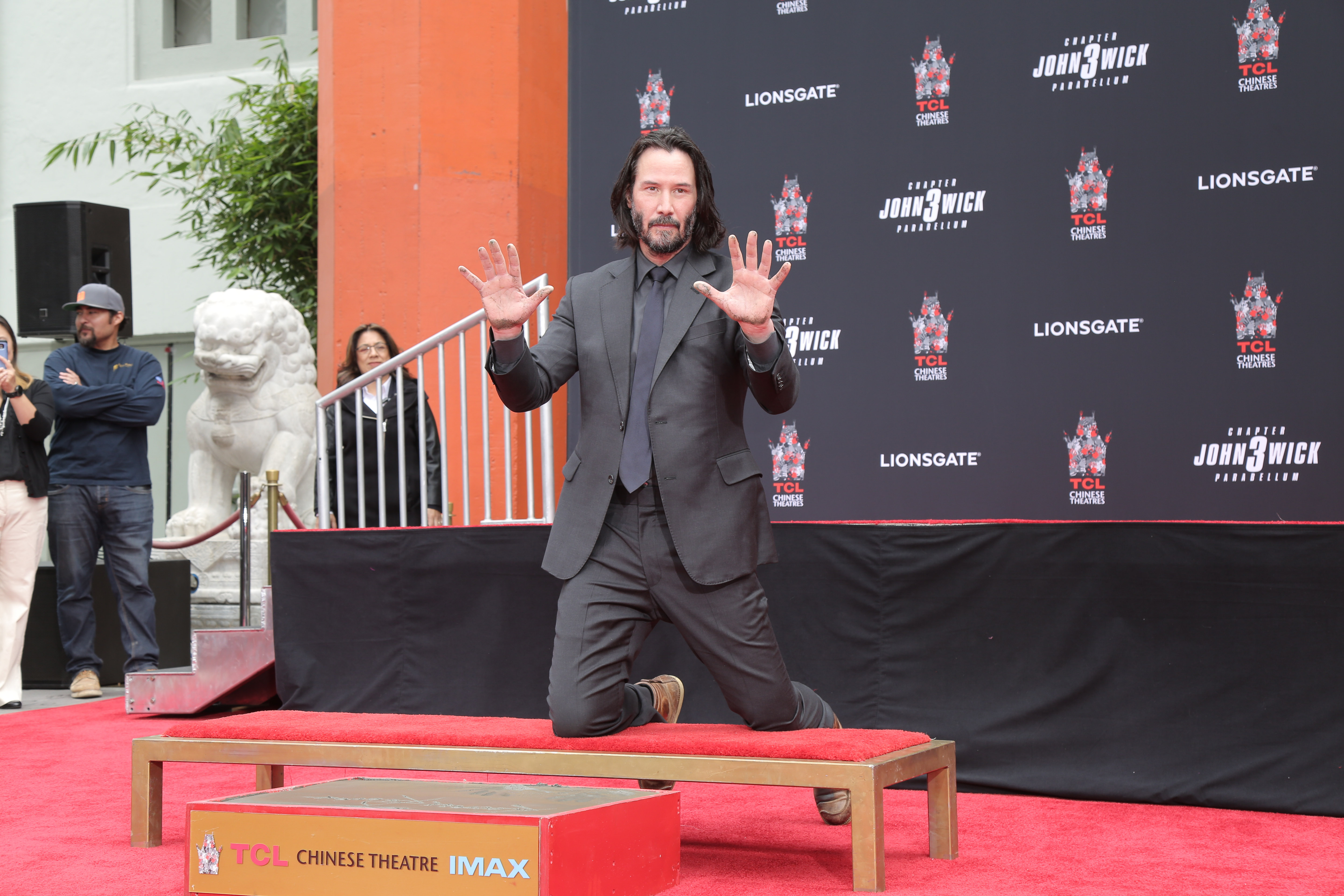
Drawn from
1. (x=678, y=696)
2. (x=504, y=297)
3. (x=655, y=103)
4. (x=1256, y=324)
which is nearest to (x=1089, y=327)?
(x=1256, y=324)

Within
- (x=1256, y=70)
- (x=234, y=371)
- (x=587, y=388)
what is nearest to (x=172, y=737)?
(x=587, y=388)

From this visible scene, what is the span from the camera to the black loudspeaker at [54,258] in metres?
7.91

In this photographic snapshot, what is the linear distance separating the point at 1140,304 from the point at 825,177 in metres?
1.66

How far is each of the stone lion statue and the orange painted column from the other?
2.00ft

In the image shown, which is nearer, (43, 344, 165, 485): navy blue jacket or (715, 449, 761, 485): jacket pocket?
(715, 449, 761, 485): jacket pocket

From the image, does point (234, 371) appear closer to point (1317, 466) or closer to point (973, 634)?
point (973, 634)

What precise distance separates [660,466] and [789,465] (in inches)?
147

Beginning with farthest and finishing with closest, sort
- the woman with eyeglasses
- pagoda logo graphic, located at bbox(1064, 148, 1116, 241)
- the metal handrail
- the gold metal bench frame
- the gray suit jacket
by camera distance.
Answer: pagoda logo graphic, located at bbox(1064, 148, 1116, 241) < the woman with eyeglasses < the metal handrail < the gray suit jacket < the gold metal bench frame

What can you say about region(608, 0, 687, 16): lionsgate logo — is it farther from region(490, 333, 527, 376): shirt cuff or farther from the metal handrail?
region(490, 333, 527, 376): shirt cuff

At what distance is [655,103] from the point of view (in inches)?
271

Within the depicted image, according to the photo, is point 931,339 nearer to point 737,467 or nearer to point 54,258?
point 737,467

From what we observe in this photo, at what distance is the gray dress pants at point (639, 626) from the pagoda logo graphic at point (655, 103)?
4367mm

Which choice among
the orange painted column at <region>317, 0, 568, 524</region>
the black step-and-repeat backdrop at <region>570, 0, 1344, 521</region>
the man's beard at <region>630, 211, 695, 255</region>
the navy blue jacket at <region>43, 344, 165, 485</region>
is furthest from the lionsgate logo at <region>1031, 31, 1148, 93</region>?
the navy blue jacket at <region>43, 344, 165, 485</region>

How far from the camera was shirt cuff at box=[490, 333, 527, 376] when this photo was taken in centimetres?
278
